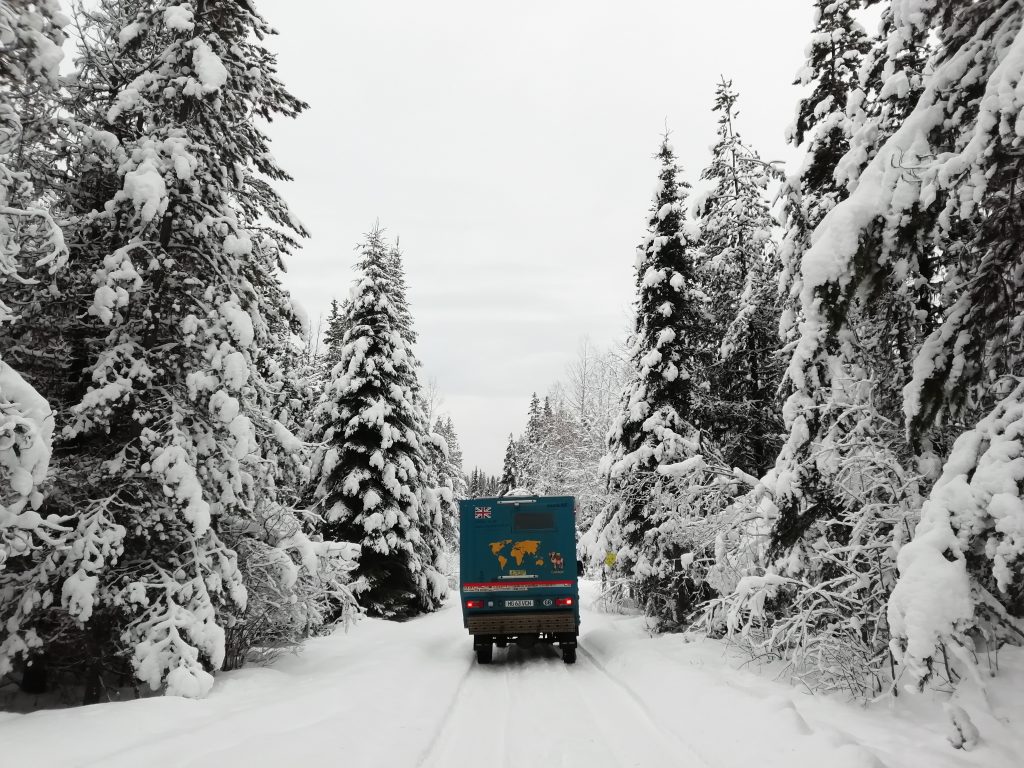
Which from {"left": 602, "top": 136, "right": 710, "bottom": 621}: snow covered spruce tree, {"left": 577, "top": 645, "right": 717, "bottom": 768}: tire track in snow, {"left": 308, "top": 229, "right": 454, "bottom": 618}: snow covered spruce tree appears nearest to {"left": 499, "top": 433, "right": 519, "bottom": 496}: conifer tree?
{"left": 308, "top": 229, "right": 454, "bottom": 618}: snow covered spruce tree

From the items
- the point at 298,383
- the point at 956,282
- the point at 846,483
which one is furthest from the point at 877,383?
the point at 298,383

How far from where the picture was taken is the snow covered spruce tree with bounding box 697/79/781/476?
13.3 metres

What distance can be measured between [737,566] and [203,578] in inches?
319

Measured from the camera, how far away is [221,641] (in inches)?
316

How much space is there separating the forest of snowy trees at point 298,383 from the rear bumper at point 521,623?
2.68 metres

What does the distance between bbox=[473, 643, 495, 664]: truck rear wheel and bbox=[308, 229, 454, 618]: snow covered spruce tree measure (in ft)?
21.4

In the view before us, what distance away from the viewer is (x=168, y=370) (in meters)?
9.23

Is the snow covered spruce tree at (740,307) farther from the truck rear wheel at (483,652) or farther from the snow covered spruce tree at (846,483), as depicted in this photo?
the truck rear wheel at (483,652)

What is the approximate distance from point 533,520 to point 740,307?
20.9ft

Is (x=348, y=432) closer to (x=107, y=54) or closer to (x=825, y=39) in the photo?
(x=107, y=54)

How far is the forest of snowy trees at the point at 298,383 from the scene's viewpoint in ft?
15.5

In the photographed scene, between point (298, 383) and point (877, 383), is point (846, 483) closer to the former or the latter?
point (877, 383)

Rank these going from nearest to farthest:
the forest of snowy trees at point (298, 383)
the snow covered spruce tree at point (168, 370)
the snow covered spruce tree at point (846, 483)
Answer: the forest of snowy trees at point (298, 383) < the snow covered spruce tree at point (846, 483) < the snow covered spruce tree at point (168, 370)

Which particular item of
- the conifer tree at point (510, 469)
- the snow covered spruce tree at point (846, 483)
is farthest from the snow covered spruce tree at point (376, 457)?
the conifer tree at point (510, 469)
